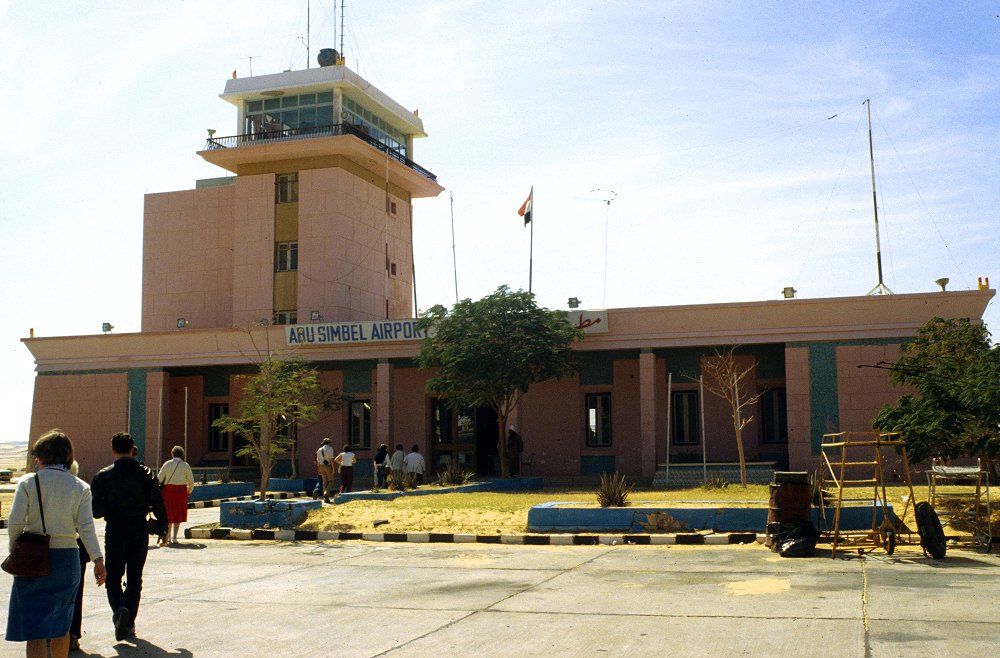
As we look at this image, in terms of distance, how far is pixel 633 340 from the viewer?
29656 mm

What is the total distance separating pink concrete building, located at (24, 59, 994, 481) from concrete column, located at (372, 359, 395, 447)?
0.07 metres

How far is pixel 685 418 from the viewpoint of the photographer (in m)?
30.8

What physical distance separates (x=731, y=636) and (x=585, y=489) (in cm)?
1963

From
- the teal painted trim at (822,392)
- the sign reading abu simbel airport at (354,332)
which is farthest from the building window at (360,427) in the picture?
the teal painted trim at (822,392)

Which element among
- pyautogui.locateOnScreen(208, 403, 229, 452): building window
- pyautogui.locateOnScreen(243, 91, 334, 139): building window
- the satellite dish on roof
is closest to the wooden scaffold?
pyautogui.locateOnScreen(208, 403, 229, 452): building window

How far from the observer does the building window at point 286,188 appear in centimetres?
3859

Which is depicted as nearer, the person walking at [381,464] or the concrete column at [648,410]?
the person walking at [381,464]

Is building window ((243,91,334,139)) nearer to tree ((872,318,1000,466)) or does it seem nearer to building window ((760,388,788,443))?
building window ((760,388,788,443))

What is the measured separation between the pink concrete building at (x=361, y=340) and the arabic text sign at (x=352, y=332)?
0.07 metres

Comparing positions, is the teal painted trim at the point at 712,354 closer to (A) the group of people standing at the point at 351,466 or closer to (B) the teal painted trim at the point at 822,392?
(B) the teal painted trim at the point at 822,392

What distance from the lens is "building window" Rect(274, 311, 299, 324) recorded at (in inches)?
1492

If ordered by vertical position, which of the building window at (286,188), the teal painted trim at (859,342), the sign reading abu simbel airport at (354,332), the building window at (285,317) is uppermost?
the building window at (286,188)

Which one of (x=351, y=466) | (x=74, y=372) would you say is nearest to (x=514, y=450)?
(x=351, y=466)

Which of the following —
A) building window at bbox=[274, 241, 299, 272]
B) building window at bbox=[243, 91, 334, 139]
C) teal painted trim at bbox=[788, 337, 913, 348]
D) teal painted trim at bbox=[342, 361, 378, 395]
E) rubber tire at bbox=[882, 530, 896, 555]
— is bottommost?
rubber tire at bbox=[882, 530, 896, 555]
